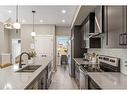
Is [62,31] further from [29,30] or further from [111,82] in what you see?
[111,82]

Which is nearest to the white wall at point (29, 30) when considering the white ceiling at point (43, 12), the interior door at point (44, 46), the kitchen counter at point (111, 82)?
the interior door at point (44, 46)

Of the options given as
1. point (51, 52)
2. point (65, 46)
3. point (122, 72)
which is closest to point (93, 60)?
point (122, 72)

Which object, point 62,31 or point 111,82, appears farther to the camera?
point 62,31

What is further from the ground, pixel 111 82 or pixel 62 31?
pixel 62 31

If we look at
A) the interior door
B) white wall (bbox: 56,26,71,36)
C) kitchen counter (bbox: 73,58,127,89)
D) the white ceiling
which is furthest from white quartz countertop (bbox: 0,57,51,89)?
white wall (bbox: 56,26,71,36)

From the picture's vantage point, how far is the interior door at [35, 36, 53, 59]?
35.6 feet

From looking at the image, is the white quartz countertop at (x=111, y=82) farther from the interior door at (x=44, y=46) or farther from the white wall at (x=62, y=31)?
the white wall at (x=62, y=31)

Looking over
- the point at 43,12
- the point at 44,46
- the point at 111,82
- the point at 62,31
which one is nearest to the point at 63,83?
the point at 43,12

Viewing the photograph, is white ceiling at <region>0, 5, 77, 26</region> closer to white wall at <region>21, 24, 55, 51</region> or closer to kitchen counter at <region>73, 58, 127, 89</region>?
white wall at <region>21, 24, 55, 51</region>

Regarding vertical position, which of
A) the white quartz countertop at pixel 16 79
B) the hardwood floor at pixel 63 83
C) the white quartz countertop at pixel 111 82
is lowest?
the hardwood floor at pixel 63 83

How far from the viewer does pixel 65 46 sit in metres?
16.3

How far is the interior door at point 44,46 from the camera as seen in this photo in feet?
35.6

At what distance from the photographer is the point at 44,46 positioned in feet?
35.7
